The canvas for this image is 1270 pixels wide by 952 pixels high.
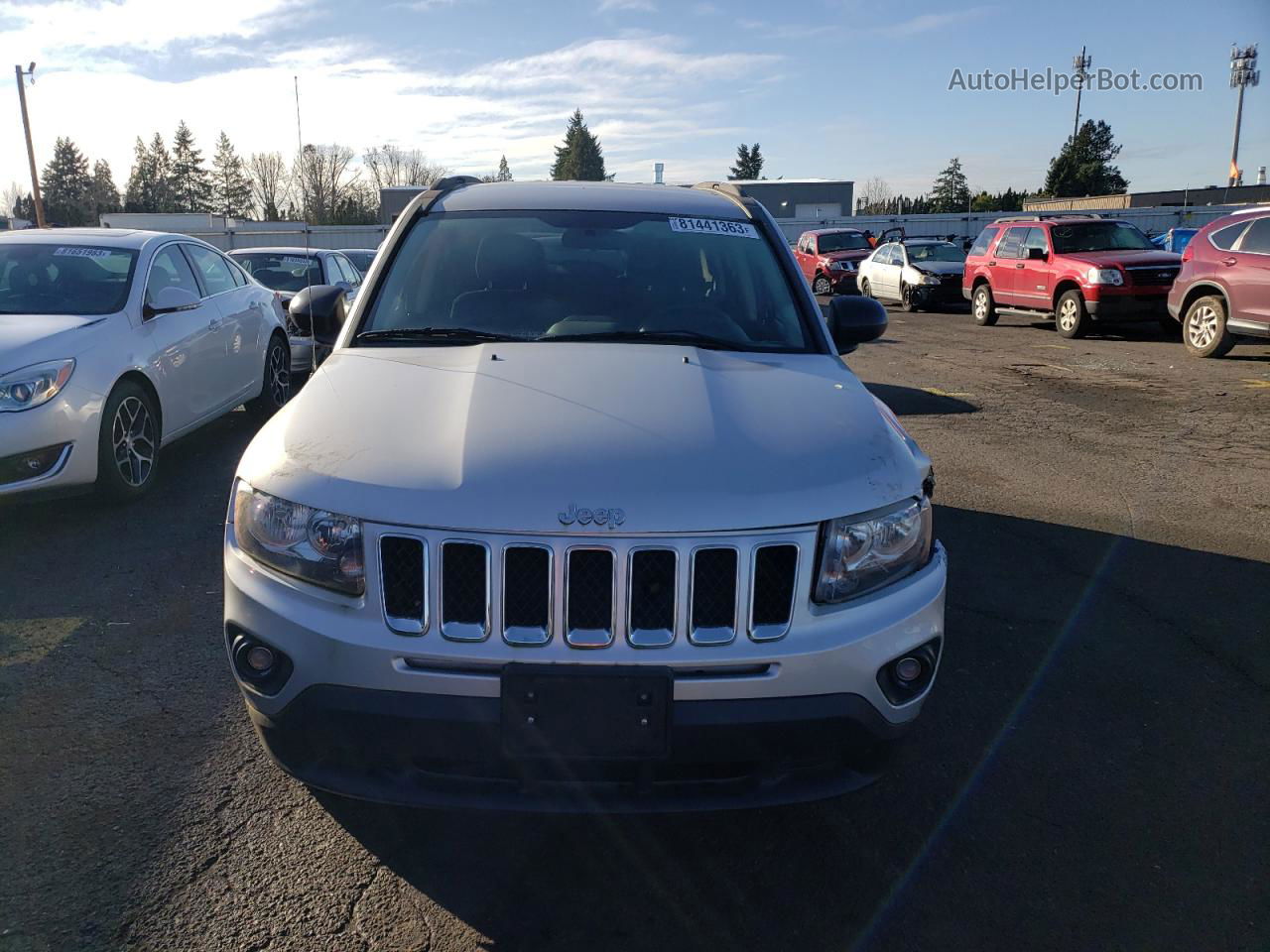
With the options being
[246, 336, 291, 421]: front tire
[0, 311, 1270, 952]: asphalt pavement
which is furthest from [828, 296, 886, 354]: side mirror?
[246, 336, 291, 421]: front tire

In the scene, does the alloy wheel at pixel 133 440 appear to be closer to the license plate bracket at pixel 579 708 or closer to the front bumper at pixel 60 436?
the front bumper at pixel 60 436

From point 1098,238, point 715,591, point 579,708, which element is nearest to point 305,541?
point 579,708

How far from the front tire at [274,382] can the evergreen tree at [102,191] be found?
8140cm

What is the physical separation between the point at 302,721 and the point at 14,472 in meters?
3.86

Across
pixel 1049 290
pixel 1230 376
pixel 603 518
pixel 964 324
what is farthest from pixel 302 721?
pixel 964 324

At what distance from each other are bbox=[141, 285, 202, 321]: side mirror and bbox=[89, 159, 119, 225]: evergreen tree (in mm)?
83274

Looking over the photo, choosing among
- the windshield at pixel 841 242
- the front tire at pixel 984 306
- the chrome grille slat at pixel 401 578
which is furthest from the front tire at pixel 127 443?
the windshield at pixel 841 242

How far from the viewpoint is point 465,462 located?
2367 millimetres

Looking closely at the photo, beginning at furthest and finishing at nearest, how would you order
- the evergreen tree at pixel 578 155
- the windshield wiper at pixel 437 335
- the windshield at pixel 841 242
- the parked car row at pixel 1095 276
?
the evergreen tree at pixel 578 155 < the windshield at pixel 841 242 < the parked car row at pixel 1095 276 < the windshield wiper at pixel 437 335

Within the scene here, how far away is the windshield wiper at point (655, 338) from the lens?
338 cm

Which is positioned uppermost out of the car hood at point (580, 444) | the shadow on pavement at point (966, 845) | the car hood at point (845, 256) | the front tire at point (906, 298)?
the car hood at point (845, 256)

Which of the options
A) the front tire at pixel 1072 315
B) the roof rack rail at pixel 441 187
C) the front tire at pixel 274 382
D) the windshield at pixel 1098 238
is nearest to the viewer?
the roof rack rail at pixel 441 187

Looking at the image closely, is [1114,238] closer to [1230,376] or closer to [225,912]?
[1230,376]

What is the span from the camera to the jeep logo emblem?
2.21 metres
